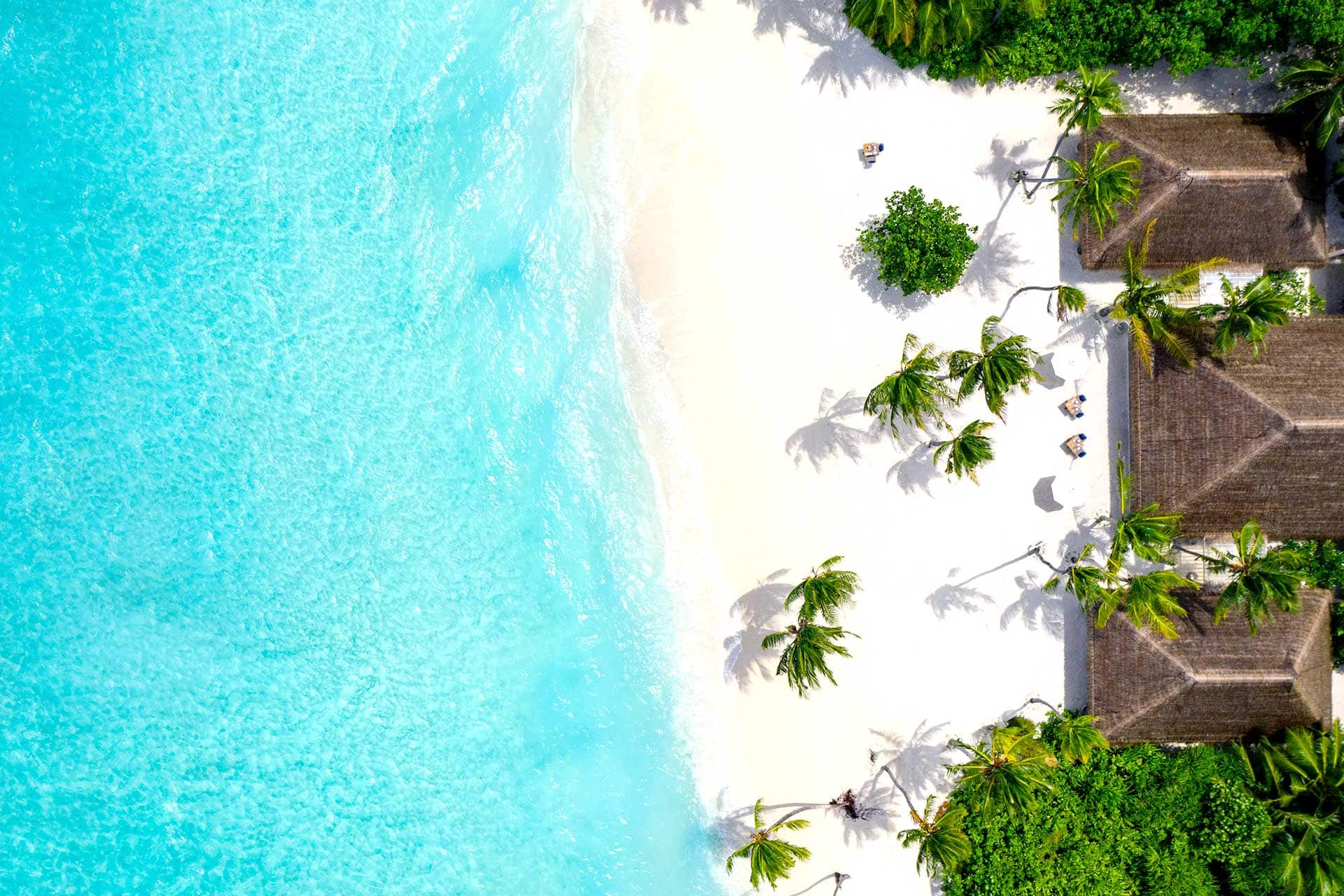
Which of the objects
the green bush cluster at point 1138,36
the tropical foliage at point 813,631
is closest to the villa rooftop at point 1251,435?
the green bush cluster at point 1138,36

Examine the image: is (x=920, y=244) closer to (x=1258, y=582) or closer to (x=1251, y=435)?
(x=1251, y=435)

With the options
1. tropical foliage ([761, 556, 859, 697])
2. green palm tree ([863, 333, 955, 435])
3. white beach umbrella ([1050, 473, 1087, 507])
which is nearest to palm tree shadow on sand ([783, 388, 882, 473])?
green palm tree ([863, 333, 955, 435])

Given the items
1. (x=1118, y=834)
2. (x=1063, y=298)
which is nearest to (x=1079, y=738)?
(x=1118, y=834)

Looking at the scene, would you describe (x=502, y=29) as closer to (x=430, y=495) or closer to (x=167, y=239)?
(x=167, y=239)

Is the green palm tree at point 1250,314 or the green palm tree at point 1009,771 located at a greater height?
the green palm tree at point 1250,314

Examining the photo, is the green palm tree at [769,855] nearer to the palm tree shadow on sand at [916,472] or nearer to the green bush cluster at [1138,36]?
the palm tree shadow on sand at [916,472]

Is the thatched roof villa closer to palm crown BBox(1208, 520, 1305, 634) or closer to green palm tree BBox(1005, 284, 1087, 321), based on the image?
palm crown BBox(1208, 520, 1305, 634)
